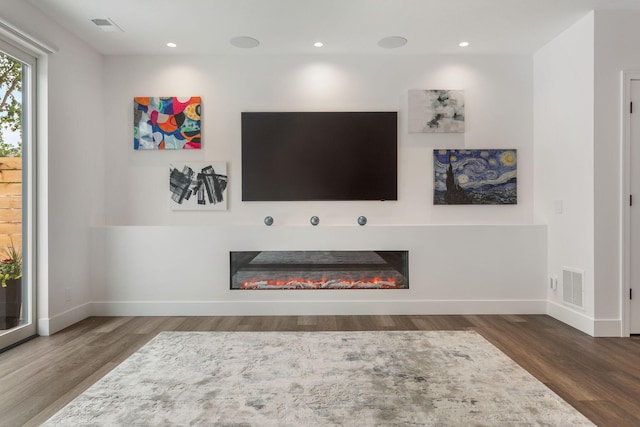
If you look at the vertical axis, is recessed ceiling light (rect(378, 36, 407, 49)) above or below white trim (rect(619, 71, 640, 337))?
above

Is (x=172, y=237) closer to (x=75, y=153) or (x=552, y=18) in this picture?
(x=75, y=153)

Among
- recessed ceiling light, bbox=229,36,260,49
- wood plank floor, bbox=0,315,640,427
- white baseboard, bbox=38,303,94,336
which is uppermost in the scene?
recessed ceiling light, bbox=229,36,260,49

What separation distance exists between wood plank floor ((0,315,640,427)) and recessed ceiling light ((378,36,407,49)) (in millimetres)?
2755

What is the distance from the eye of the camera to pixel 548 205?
411cm

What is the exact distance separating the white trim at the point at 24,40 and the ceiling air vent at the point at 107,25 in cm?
42

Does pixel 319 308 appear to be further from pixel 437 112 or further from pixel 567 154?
pixel 567 154

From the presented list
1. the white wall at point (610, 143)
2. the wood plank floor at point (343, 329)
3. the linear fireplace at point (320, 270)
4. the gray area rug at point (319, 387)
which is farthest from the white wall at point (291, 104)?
the gray area rug at point (319, 387)

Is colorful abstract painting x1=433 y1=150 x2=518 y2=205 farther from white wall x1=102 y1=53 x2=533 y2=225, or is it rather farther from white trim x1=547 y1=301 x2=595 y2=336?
white trim x1=547 y1=301 x2=595 y2=336

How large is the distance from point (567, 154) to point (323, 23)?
259 cm

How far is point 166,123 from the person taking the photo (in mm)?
4371

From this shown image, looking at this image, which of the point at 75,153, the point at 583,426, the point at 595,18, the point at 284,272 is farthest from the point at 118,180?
the point at 595,18

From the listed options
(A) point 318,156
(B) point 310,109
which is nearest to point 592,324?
(A) point 318,156

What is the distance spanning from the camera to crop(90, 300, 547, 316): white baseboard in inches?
161

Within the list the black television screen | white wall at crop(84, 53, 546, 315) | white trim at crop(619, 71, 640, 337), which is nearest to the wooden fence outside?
white wall at crop(84, 53, 546, 315)
